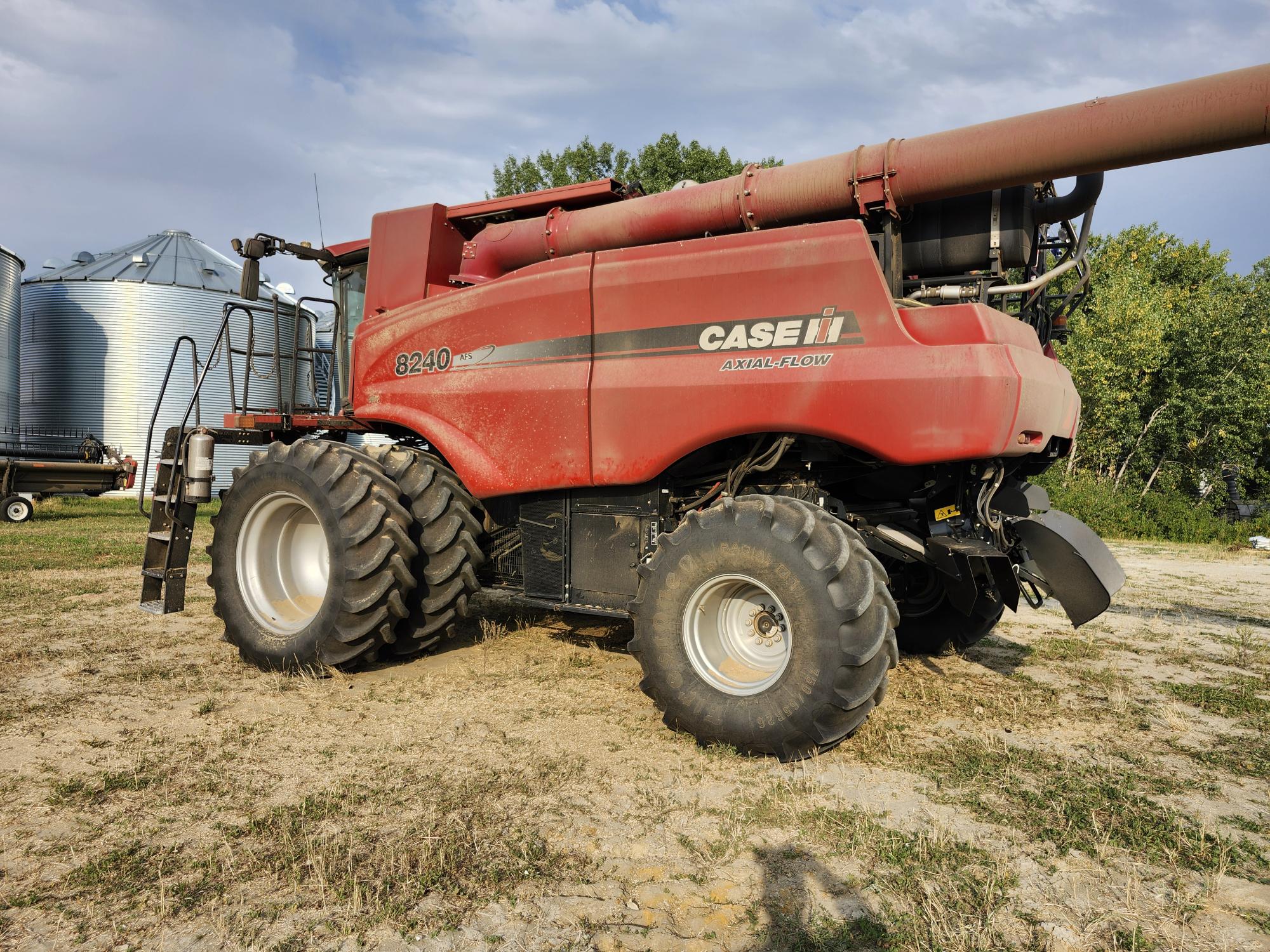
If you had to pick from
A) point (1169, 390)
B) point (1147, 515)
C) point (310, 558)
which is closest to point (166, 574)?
point (310, 558)

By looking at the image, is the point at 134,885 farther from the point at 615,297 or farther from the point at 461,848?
the point at 615,297

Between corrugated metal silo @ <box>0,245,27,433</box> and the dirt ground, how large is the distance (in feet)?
61.5

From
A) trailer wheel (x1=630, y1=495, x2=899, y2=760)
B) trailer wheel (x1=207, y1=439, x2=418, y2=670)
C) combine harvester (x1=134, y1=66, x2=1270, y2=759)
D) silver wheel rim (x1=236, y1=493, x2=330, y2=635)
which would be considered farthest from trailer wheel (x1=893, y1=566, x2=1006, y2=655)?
silver wheel rim (x1=236, y1=493, x2=330, y2=635)

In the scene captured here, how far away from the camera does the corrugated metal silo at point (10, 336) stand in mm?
20234

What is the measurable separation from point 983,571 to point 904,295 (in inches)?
60.9

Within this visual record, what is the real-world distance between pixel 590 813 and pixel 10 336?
23.6 m

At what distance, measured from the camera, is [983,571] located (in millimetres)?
4340

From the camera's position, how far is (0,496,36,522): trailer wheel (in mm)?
14266

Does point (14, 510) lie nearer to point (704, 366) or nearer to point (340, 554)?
point (340, 554)

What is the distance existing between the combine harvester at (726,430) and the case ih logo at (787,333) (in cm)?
1

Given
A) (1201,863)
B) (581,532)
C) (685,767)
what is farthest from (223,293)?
(1201,863)

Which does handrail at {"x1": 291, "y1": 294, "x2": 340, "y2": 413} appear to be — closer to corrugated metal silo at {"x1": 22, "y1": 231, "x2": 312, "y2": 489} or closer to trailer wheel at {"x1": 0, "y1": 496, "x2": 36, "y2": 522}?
trailer wheel at {"x1": 0, "y1": 496, "x2": 36, "y2": 522}

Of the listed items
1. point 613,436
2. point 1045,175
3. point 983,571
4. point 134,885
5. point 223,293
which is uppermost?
point 223,293

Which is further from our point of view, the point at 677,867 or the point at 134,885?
the point at 677,867
